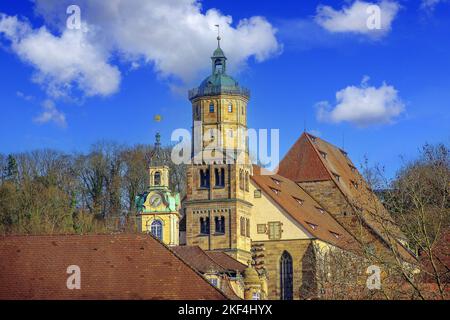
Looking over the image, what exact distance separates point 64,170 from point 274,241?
1038 inches

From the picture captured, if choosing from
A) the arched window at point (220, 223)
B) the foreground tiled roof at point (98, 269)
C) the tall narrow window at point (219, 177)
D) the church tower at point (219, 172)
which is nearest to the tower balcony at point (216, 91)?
the church tower at point (219, 172)

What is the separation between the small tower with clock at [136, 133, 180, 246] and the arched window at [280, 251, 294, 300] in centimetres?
758

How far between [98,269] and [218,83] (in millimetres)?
44380

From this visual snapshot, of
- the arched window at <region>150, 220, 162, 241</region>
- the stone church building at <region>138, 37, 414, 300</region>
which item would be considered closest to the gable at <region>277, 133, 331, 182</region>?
the stone church building at <region>138, 37, 414, 300</region>

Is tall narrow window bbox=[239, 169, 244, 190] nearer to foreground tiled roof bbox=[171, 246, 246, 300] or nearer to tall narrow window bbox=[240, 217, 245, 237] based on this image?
tall narrow window bbox=[240, 217, 245, 237]

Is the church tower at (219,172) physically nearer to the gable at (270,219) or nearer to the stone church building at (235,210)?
the stone church building at (235,210)

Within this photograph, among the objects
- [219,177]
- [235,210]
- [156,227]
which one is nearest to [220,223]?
[235,210]

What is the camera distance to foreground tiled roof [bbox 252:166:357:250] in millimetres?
67625

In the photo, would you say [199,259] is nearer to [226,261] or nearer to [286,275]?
[226,261]

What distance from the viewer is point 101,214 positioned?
8681 centimetres
